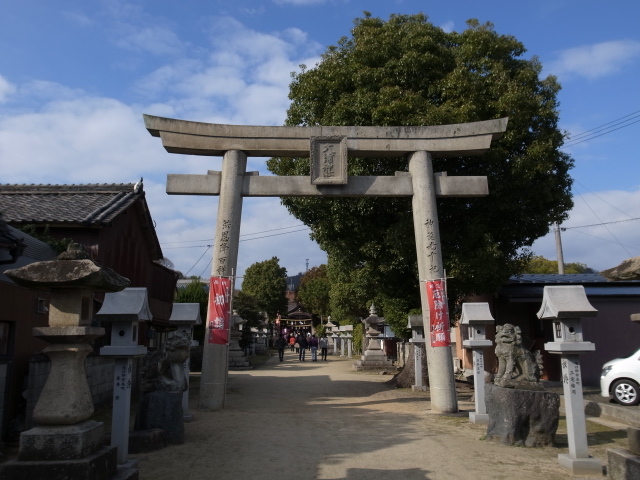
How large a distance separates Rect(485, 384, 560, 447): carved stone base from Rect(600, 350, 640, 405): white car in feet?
14.4

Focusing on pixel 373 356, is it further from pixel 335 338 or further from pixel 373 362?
pixel 335 338

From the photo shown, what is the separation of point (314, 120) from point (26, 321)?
28.8 feet

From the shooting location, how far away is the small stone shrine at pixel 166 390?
750cm

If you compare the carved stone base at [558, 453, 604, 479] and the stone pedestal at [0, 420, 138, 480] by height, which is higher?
the stone pedestal at [0, 420, 138, 480]

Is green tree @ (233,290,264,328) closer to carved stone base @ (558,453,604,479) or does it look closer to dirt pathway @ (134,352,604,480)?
dirt pathway @ (134,352,604,480)

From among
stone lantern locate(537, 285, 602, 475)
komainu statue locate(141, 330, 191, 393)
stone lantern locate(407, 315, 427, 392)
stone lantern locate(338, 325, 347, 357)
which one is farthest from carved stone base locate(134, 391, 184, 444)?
stone lantern locate(338, 325, 347, 357)

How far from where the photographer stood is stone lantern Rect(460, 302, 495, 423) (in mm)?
9094

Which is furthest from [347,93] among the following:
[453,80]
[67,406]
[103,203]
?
[67,406]

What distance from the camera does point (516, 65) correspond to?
1440 centimetres

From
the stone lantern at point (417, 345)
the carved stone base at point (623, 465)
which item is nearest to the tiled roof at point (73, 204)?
the stone lantern at point (417, 345)

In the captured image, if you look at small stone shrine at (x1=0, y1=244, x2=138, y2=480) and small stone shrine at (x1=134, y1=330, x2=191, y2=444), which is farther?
small stone shrine at (x1=134, y1=330, x2=191, y2=444)

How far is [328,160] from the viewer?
11.4 m

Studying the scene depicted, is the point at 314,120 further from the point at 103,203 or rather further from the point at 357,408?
the point at 357,408

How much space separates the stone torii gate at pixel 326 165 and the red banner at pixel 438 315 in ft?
0.91
